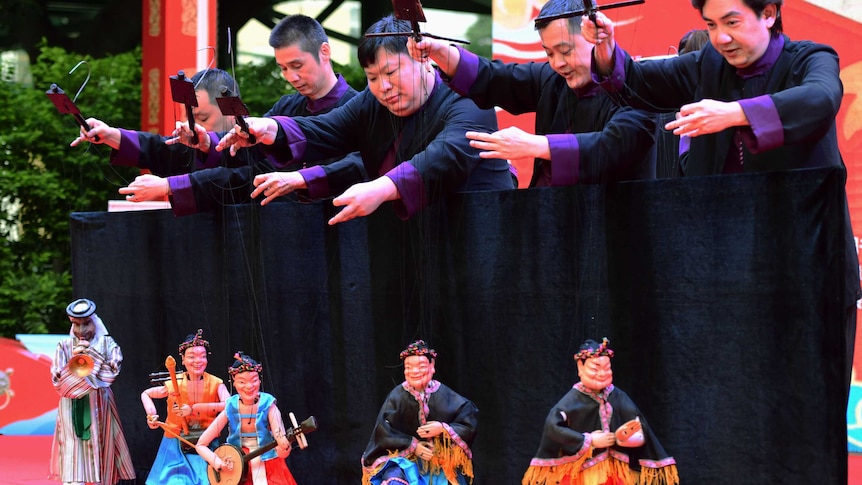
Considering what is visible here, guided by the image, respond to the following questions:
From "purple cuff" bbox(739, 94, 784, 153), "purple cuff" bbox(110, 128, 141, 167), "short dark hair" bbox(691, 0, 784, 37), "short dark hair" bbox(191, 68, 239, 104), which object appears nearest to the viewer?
"purple cuff" bbox(739, 94, 784, 153)

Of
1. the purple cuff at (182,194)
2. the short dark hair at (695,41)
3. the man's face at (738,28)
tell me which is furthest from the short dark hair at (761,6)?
the purple cuff at (182,194)

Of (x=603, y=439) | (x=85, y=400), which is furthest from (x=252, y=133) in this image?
(x=603, y=439)

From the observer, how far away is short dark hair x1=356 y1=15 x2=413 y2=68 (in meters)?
3.49

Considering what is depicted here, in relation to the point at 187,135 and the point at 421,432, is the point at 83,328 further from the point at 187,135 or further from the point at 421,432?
the point at 421,432

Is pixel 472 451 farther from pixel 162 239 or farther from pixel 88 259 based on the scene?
pixel 88 259

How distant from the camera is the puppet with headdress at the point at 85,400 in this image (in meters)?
4.10

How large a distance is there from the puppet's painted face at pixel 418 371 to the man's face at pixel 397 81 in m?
0.86

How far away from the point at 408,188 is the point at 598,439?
0.94 meters

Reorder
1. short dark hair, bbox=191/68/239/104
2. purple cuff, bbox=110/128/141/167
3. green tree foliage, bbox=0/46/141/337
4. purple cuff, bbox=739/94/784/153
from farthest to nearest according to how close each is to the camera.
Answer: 1. green tree foliage, bbox=0/46/141/337
2. short dark hair, bbox=191/68/239/104
3. purple cuff, bbox=110/128/141/167
4. purple cuff, bbox=739/94/784/153

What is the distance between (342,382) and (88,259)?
150 cm

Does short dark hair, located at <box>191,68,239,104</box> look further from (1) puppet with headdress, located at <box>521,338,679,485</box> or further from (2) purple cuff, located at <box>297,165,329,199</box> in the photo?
(1) puppet with headdress, located at <box>521,338,679,485</box>

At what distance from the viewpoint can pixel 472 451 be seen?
3.38 m

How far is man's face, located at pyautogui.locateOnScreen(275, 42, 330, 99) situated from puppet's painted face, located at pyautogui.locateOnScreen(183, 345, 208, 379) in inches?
42.6

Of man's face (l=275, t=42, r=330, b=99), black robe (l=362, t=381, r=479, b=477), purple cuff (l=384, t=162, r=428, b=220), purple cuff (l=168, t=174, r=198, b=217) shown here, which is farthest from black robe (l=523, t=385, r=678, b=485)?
man's face (l=275, t=42, r=330, b=99)
